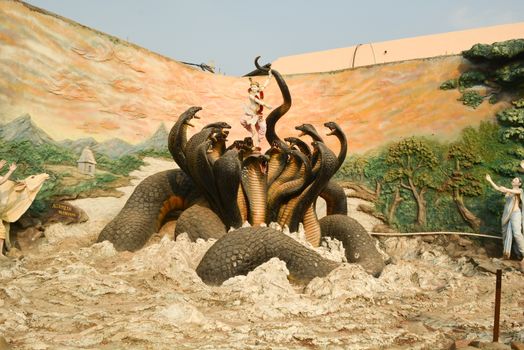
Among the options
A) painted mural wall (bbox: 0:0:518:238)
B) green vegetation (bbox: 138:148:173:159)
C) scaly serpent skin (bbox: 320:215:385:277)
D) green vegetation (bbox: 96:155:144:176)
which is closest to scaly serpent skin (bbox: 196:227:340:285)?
scaly serpent skin (bbox: 320:215:385:277)

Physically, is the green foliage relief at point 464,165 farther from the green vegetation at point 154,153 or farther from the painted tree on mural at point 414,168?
the green vegetation at point 154,153

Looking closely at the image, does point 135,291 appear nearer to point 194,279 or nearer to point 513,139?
point 194,279

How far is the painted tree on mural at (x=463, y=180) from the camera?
11.4 meters

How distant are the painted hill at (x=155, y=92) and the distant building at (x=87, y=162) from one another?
21.1 inches

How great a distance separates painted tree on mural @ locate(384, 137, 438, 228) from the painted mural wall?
0.04 meters

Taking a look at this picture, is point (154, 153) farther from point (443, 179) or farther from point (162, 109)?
point (443, 179)

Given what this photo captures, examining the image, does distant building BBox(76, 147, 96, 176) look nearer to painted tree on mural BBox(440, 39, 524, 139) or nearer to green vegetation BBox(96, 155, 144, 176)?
green vegetation BBox(96, 155, 144, 176)

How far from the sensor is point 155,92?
14.2 metres

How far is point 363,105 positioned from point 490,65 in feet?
10.8

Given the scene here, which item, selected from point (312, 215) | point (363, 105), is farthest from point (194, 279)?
point (363, 105)

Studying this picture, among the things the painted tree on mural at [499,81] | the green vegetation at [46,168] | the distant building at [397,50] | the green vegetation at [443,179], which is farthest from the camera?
the distant building at [397,50]

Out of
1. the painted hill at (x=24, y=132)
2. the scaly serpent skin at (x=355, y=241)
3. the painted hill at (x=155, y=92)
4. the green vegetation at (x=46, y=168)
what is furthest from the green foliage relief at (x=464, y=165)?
the painted hill at (x=24, y=132)

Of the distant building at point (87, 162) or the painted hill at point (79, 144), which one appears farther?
the painted hill at point (79, 144)

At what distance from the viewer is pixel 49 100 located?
1188cm
